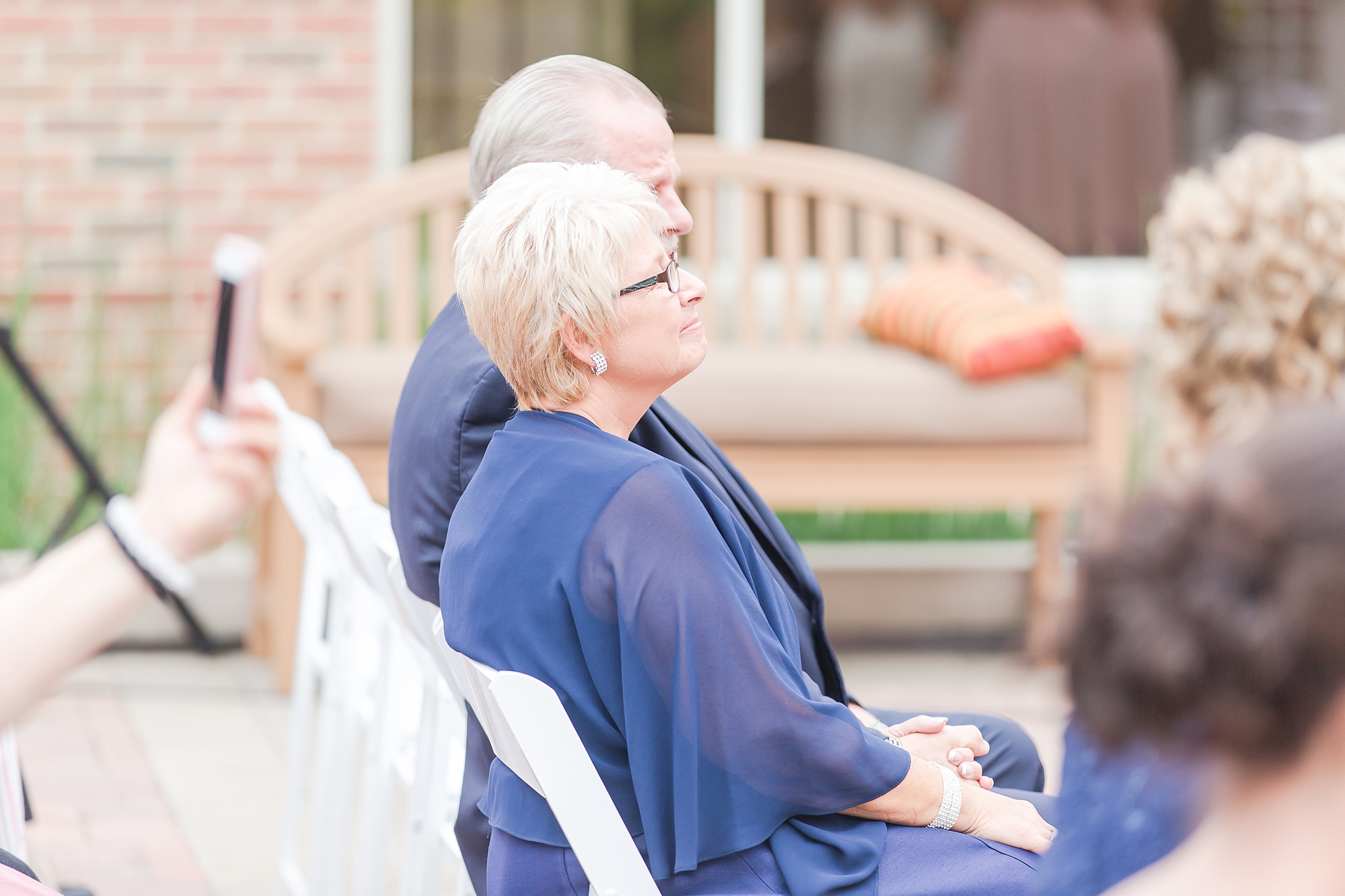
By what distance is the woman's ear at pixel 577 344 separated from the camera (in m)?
1.67

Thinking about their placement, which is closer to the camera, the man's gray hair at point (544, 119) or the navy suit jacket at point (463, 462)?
the navy suit jacket at point (463, 462)

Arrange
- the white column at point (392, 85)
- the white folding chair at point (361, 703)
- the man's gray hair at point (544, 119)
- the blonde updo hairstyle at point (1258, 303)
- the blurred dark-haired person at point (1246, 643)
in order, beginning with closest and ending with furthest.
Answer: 1. the blurred dark-haired person at point (1246, 643)
2. the blonde updo hairstyle at point (1258, 303)
3. the white folding chair at point (361, 703)
4. the man's gray hair at point (544, 119)
5. the white column at point (392, 85)

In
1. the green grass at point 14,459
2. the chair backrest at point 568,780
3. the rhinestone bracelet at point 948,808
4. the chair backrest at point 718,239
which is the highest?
the chair backrest at point 718,239

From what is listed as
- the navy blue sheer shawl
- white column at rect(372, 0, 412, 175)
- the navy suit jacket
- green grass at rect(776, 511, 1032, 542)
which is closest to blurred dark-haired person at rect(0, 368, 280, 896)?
the navy blue sheer shawl

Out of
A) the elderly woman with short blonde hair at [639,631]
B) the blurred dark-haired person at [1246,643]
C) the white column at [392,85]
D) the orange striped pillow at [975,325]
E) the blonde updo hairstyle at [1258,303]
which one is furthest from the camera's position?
the white column at [392,85]

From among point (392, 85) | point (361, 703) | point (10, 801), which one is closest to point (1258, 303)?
point (361, 703)

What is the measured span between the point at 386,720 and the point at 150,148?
3.54m

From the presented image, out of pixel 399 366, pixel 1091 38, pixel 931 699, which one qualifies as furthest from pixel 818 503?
pixel 1091 38

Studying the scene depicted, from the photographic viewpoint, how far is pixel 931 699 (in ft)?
13.4

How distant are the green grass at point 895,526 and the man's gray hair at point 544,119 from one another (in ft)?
9.10

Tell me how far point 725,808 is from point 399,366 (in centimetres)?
264

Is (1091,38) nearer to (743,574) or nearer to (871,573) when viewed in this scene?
(871,573)

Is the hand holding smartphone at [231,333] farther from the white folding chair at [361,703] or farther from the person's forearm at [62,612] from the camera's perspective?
the white folding chair at [361,703]

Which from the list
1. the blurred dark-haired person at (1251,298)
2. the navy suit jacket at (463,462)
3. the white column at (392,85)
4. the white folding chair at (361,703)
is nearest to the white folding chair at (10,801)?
the white folding chair at (361,703)
